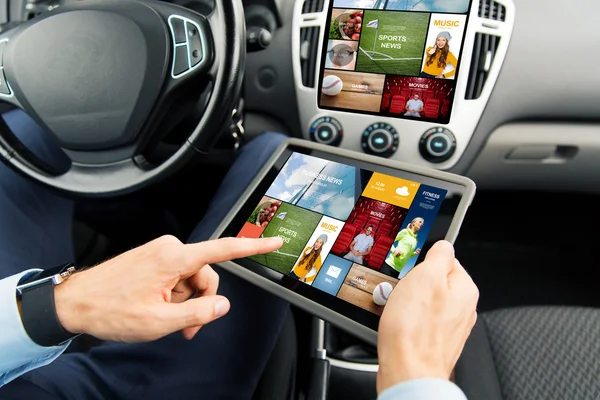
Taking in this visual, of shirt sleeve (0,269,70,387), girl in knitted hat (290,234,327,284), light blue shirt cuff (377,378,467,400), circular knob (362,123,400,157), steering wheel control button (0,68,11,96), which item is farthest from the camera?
circular knob (362,123,400,157)

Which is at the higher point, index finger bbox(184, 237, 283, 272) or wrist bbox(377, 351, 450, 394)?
index finger bbox(184, 237, 283, 272)

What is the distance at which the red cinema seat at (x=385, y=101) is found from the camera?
90 cm

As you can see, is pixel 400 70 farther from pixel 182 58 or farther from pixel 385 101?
pixel 182 58

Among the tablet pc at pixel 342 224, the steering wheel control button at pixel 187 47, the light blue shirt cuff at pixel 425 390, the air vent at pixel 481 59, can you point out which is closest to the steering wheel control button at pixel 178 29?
the steering wheel control button at pixel 187 47

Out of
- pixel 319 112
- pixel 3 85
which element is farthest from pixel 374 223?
pixel 3 85

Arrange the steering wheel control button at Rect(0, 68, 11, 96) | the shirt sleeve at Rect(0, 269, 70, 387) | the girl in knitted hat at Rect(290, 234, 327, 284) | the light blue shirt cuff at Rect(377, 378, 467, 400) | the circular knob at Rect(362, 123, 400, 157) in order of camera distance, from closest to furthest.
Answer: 1. the light blue shirt cuff at Rect(377, 378, 467, 400)
2. the shirt sleeve at Rect(0, 269, 70, 387)
3. the girl in knitted hat at Rect(290, 234, 327, 284)
4. the steering wheel control button at Rect(0, 68, 11, 96)
5. the circular knob at Rect(362, 123, 400, 157)

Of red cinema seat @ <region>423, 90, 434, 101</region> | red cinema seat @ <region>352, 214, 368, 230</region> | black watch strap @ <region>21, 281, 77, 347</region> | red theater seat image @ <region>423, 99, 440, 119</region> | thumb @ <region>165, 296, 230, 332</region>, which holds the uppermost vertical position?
red cinema seat @ <region>423, 90, 434, 101</region>

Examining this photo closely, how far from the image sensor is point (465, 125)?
907 millimetres

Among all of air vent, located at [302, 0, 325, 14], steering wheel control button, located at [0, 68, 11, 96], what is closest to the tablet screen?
air vent, located at [302, 0, 325, 14]

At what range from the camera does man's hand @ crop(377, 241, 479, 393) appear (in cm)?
48

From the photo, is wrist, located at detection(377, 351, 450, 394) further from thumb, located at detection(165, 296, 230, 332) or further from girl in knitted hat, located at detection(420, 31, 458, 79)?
girl in knitted hat, located at detection(420, 31, 458, 79)

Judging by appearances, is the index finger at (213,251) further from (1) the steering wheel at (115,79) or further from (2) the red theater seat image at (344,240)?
(1) the steering wheel at (115,79)

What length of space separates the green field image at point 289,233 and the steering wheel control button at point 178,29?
314 millimetres

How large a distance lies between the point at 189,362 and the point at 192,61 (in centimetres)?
47
